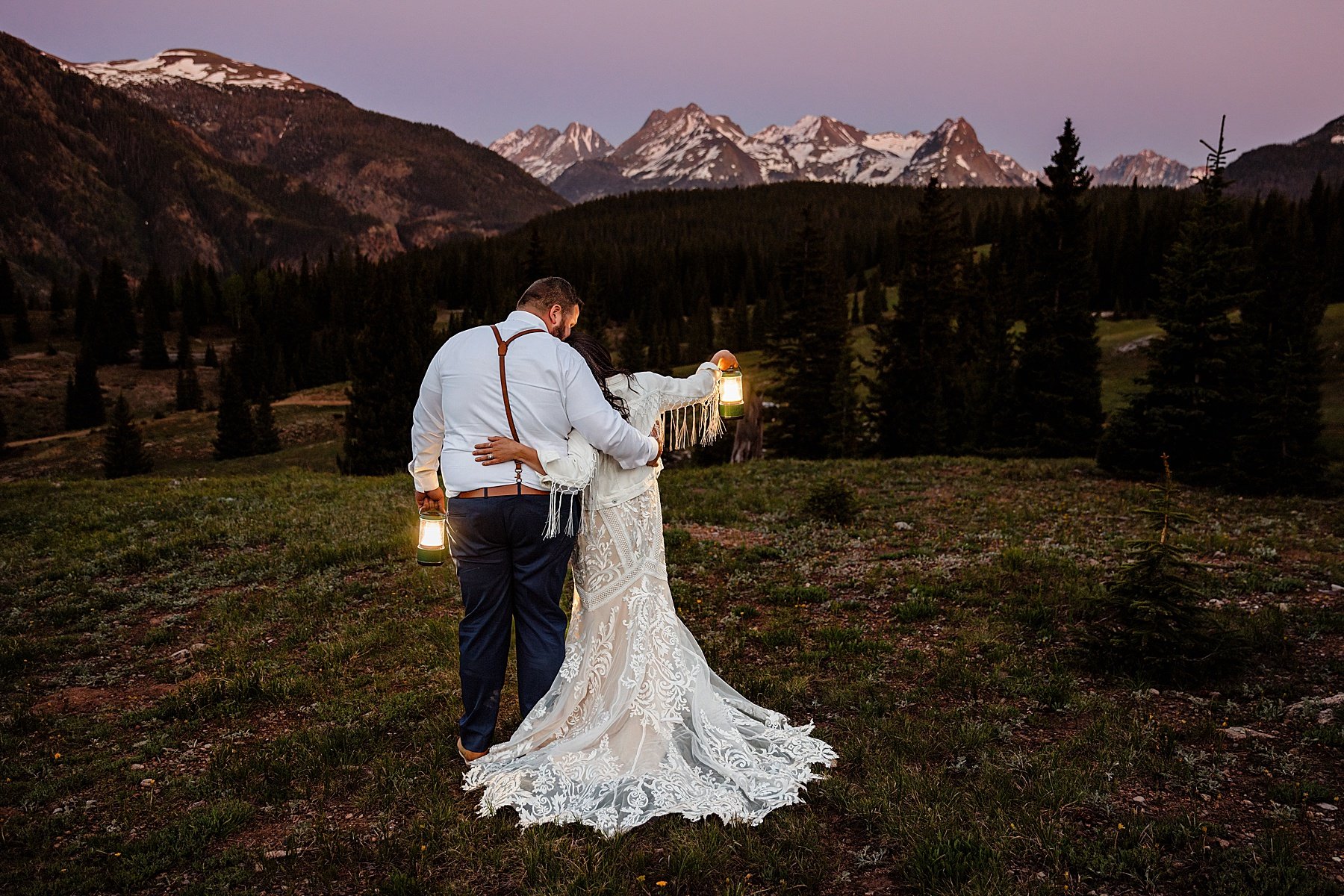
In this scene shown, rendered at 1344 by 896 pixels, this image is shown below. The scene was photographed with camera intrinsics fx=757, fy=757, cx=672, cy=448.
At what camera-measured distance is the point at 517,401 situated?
554 centimetres

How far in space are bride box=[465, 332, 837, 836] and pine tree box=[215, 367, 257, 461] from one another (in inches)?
2716

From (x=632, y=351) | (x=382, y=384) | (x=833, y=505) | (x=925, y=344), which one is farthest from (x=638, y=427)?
(x=632, y=351)

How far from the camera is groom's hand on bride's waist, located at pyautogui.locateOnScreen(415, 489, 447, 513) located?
6168mm

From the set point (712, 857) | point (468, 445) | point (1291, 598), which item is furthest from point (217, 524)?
point (1291, 598)

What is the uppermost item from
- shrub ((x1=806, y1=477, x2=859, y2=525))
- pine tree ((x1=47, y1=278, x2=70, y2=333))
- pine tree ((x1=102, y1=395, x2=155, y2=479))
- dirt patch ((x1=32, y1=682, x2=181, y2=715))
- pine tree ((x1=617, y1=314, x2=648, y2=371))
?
pine tree ((x1=47, y1=278, x2=70, y2=333))

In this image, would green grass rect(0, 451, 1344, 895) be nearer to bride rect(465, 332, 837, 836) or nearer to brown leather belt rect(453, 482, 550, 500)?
bride rect(465, 332, 837, 836)

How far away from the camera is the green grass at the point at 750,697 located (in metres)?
4.81

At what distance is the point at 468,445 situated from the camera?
219 inches

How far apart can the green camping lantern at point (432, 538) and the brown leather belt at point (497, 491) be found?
2.74ft

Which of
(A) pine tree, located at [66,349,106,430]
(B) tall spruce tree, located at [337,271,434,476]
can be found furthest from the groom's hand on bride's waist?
(A) pine tree, located at [66,349,106,430]

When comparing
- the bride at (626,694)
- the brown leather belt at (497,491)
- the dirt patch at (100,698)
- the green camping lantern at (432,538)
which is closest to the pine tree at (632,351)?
the dirt patch at (100,698)

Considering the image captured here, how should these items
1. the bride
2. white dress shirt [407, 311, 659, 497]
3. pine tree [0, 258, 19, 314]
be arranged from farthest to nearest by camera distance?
1. pine tree [0, 258, 19, 314]
2. the bride
3. white dress shirt [407, 311, 659, 497]

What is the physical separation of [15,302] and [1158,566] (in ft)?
587

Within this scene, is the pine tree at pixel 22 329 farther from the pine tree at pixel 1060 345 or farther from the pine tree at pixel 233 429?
the pine tree at pixel 1060 345
